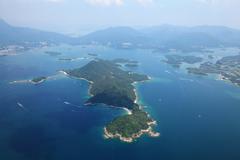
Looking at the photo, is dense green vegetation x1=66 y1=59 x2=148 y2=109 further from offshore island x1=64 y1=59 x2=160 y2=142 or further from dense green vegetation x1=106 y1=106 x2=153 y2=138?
dense green vegetation x1=106 y1=106 x2=153 y2=138

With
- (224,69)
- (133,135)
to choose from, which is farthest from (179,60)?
(133,135)

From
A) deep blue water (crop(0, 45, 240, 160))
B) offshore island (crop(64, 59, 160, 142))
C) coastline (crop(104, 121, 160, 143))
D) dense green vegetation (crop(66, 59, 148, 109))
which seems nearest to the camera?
deep blue water (crop(0, 45, 240, 160))

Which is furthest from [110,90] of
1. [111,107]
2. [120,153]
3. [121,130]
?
[120,153]

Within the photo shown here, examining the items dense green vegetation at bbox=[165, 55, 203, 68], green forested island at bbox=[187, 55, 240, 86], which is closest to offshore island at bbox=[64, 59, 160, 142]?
green forested island at bbox=[187, 55, 240, 86]

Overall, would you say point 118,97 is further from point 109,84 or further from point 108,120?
point 108,120

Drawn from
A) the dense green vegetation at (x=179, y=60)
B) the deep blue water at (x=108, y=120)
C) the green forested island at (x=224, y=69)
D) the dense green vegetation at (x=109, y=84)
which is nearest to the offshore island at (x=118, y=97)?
the dense green vegetation at (x=109, y=84)

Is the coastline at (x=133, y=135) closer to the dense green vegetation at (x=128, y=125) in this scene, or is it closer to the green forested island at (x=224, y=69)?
the dense green vegetation at (x=128, y=125)

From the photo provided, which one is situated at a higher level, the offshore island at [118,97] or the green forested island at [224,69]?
the offshore island at [118,97]
